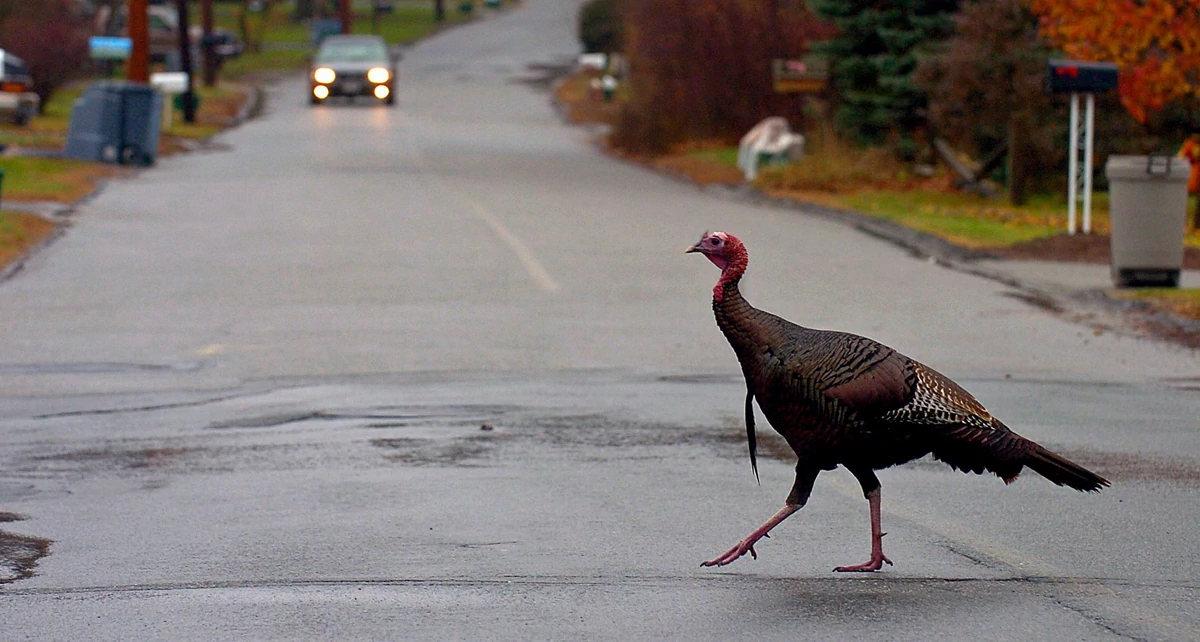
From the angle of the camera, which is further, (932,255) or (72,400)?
(932,255)

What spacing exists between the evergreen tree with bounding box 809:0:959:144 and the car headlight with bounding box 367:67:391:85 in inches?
844

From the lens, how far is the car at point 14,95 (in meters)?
37.2

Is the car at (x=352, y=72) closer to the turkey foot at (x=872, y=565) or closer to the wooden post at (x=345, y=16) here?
the wooden post at (x=345, y=16)

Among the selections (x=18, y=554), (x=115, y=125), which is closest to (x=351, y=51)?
(x=115, y=125)

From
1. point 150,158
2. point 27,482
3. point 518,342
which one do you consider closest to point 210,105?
point 150,158

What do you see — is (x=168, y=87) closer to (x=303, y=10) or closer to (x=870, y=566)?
(x=870, y=566)

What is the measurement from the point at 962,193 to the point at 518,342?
15.9 meters

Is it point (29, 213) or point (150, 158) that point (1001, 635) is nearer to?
point (29, 213)

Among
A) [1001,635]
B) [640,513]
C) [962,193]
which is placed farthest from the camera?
[962,193]

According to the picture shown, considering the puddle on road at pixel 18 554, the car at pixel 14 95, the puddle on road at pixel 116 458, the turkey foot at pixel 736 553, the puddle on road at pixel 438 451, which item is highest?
the car at pixel 14 95

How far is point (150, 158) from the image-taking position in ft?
107

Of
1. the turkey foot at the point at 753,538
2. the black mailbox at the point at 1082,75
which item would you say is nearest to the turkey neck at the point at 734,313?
the turkey foot at the point at 753,538

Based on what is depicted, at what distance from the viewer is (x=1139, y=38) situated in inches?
793

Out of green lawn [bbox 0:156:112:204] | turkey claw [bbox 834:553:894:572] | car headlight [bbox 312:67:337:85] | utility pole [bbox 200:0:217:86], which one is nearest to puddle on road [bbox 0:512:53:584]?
turkey claw [bbox 834:553:894:572]
